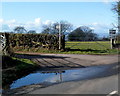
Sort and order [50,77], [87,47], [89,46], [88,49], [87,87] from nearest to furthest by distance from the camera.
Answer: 1. [87,87]
2. [50,77]
3. [88,49]
4. [87,47]
5. [89,46]

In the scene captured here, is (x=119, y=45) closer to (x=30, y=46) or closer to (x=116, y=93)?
(x=30, y=46)

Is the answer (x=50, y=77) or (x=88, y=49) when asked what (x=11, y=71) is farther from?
(x=88, y=49)

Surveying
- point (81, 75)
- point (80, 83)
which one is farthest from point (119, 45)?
point (80, 83)

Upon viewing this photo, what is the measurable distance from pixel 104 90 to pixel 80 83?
1.54 metres

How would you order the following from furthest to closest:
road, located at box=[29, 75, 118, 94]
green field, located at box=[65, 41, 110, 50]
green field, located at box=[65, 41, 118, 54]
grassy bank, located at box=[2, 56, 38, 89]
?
green field, located at box=[65, 41, 110, 50]
green field, located at box=[65, 41, 118, 54]
grassy bank, located at box=[2, 56, 38, 89]
road, located at box=[29, 75, 118, 94]

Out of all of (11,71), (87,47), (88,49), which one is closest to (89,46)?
(87,47)

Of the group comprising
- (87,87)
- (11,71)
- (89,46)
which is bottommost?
(89,46)

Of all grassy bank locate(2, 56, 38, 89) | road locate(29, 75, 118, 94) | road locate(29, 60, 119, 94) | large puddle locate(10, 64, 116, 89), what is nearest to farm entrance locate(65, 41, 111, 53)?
grassy bank locate(2, 56, 38, 89)

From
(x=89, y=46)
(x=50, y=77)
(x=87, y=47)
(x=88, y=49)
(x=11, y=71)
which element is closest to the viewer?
(x=50, y=77)

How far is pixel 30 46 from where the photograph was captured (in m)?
29.0

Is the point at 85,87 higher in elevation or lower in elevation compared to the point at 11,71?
lower

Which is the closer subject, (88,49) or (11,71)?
(11,71)

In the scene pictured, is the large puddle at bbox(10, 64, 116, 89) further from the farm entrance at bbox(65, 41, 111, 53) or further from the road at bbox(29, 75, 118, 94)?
the farm entrance at bbox(65, 41, 111, 53)

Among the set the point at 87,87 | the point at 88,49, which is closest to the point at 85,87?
the point at 87,87
